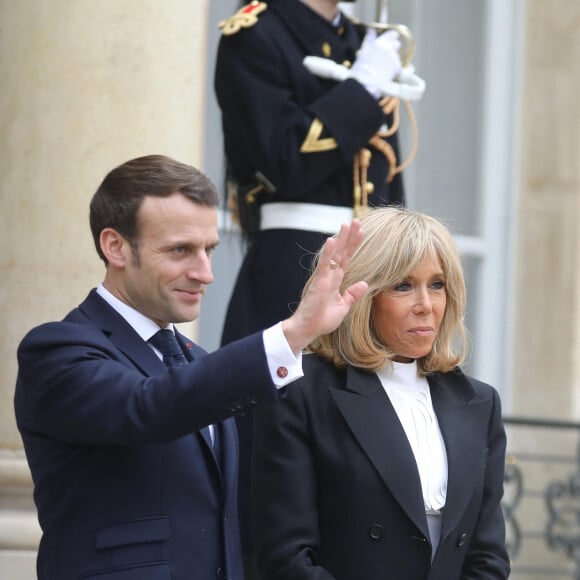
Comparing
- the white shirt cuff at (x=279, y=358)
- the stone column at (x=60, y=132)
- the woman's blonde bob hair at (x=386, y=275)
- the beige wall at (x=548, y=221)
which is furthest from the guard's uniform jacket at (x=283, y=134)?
the beige wall at (x=548, y=221)

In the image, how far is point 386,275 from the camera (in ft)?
11.0

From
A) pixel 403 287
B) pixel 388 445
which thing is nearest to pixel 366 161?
pixel 403 287

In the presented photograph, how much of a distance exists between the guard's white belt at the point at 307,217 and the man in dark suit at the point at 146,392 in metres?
1.51

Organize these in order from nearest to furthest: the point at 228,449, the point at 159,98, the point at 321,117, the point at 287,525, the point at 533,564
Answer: the point at 228,449
the point at 287,525
the point at 321,117
the point at 159,98
the point at 533,564

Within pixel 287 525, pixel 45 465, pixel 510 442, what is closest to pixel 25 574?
pixel 287 525

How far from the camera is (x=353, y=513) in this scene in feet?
10.6

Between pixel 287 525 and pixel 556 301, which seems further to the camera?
pixel 556 301

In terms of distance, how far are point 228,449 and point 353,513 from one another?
15.2 inches

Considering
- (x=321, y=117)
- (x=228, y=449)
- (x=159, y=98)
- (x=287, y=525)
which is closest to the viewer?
(x=228, y=449)

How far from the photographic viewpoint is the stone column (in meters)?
4.64

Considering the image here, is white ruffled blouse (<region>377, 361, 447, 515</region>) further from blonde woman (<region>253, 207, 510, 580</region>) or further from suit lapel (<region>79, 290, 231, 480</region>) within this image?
suit lapel (<region>79, 290, 231, 480</region>)

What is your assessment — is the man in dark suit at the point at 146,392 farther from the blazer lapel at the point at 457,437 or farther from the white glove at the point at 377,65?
the white glove at the point at 377,65

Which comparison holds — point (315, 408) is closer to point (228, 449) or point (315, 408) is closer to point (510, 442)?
point (228, 449)

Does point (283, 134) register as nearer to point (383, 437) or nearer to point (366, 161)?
point (366, 161)
